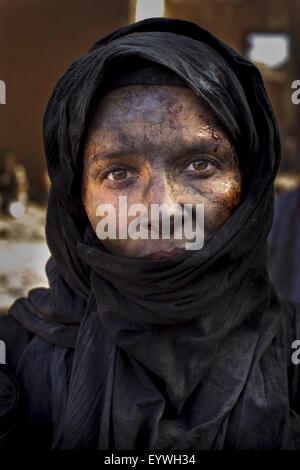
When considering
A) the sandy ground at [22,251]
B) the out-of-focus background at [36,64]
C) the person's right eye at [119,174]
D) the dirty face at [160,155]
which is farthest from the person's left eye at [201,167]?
the sandy ground at [22,251]

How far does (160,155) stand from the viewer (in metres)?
1.25

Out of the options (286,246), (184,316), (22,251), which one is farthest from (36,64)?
(184,316)

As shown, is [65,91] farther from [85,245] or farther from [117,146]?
[85,245]

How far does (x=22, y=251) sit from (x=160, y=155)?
332cm

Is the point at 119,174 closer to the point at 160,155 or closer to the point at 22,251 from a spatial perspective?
the point at 160,155

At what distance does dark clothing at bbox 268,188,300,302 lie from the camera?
3221mm

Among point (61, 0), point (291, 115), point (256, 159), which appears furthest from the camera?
point (291, 115)

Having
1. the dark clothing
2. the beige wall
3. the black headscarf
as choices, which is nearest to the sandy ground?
the beige wall

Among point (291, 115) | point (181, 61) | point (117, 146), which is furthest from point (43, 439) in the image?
point (291, 115)

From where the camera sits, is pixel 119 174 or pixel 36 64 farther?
pixel 36 64

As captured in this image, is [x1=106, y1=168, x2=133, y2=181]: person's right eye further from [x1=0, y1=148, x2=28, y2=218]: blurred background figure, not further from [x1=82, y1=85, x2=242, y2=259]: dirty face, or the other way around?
[x1=0, y1=148, x2=28, y2=218]: blurred background figure

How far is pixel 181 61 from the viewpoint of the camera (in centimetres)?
124

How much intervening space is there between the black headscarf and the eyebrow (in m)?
0.05
